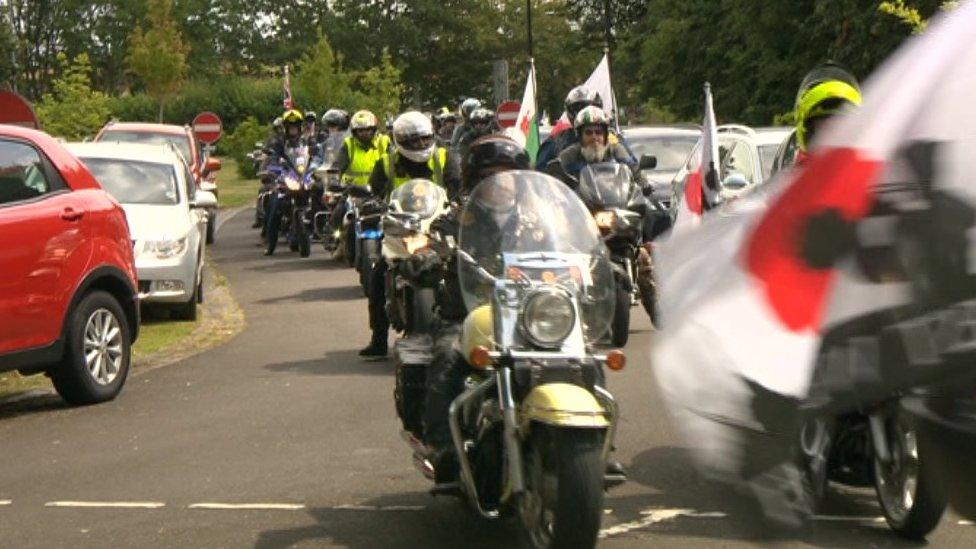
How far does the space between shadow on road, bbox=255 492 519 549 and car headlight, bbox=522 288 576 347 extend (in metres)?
0.95

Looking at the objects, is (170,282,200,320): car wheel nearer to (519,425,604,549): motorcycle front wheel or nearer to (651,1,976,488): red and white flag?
(519,425,604,549): motorcycle front wheel

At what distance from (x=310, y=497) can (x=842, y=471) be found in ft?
7.66

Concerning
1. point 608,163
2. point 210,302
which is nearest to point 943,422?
point 608,163

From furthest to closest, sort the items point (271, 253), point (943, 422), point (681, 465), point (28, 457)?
point (271, 253), point (28, 457), point (681, 465), point (943, 422)

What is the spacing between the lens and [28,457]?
1000 cm

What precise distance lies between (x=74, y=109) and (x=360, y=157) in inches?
533

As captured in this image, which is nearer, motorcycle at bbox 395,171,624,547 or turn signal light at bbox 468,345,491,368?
motorcycle at bbox 395,171,624,547

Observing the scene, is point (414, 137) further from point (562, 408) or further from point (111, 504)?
point (562, 408)

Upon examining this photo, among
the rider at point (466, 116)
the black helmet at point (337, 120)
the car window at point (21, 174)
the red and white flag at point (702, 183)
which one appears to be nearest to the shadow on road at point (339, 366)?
the car window at point (21, 174)

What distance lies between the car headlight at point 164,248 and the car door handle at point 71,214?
556 cm

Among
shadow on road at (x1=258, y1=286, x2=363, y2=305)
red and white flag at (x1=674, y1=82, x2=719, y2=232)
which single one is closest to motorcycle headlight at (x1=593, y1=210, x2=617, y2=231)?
red and white flag at (x1=674, y1=82, x2=719, y2=232)

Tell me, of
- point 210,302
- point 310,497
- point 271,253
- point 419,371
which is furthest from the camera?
point 271,253

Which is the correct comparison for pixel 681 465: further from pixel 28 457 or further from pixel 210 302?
pixel 210 302

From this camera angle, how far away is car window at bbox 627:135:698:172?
24.2 m
